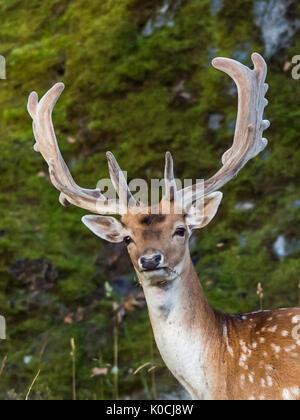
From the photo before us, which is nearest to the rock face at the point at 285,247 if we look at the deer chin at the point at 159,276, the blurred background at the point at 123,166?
the blurred background at the point at 123,166

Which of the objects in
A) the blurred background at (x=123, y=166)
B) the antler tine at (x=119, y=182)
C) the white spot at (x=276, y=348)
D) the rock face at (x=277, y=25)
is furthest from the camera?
the rock face at (x=277, y=25)

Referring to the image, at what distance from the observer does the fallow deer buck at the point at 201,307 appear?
174 inches

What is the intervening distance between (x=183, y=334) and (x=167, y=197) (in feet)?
2.57

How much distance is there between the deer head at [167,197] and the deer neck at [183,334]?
0.37ft

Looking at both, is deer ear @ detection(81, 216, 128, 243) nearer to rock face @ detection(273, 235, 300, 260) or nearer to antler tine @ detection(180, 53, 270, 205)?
antler tine @ detection(180, 53, 270, 205)

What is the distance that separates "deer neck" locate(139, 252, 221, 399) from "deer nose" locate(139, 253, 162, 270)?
0.51 feet

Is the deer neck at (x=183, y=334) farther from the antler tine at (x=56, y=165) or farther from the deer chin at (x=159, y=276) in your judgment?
the antler tine at (x=56, y=165)

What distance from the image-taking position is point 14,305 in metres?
6.68

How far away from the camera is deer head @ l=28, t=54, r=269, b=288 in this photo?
4508 millimetres

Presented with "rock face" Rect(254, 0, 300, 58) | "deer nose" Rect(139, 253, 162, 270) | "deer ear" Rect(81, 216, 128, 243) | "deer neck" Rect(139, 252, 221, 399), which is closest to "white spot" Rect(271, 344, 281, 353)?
"deer neck" Rect(139, 252, 221, 399)

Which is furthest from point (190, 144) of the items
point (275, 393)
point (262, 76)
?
point (275, 393)

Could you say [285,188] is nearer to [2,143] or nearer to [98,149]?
[98,149]

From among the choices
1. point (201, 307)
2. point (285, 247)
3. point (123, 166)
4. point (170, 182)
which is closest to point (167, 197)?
point (170, 182)
